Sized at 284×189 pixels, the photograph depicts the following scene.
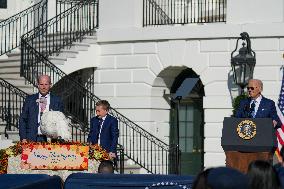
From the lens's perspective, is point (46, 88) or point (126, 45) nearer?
point (46, 88)

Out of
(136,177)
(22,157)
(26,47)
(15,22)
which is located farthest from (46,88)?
(15,22)

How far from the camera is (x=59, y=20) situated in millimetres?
25500

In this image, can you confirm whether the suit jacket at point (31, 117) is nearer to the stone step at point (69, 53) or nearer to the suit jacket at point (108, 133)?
the suit jacket at point (108, 133)

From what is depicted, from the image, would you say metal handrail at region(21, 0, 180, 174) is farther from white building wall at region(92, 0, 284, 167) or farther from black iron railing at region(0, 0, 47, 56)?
black iron railing at region(0, 0, 47, 56)

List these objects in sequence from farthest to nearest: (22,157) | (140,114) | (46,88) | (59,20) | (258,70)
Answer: (59,20) < (140,114) < (258,70) < (46,88) < (22,157)

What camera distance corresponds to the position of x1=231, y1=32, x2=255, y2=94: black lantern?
22.0m

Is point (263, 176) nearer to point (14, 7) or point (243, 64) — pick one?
point (243, 64)

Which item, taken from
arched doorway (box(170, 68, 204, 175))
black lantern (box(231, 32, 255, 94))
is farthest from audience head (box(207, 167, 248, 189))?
arched doorway (box(170, 68, 204, 175))

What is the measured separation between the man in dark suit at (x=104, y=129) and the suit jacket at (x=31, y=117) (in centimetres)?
122

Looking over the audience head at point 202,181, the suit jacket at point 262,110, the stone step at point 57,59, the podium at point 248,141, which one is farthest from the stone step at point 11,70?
the audience head at point 202,181

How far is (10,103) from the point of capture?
21.4 m

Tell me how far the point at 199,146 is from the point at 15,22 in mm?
6443

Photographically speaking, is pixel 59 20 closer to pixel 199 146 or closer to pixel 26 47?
pixel 26 47

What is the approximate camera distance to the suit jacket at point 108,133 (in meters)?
15.7
